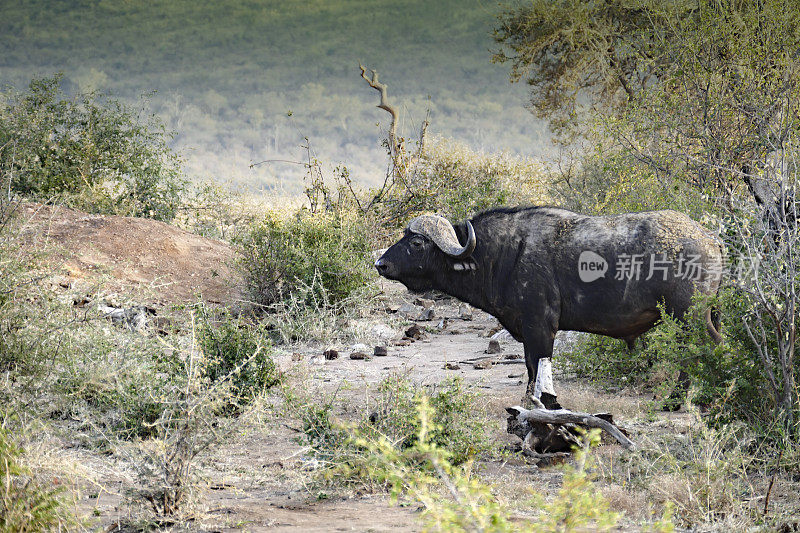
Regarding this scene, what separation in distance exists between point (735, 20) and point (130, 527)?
1142 cm

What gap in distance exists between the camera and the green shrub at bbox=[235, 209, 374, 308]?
10961mm

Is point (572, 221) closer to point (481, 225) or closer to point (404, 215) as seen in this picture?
point (481, 225)

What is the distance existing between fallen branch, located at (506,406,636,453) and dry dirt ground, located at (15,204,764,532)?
6.2 inches

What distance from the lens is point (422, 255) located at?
25.4ft

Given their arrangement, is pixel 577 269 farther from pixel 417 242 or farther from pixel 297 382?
pixel 297 382

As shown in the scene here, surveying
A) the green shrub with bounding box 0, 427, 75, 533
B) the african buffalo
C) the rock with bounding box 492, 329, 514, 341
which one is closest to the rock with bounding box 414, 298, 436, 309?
the rock with bounding box 492, 329, 514, 341

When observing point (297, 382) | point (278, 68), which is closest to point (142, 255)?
point (297, 382)

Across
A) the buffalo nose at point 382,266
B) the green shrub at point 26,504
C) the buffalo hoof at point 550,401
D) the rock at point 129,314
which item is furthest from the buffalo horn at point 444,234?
the green shrub at point 26,504

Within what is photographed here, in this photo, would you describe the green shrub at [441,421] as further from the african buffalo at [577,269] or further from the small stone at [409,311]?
the small stone at [409,311]

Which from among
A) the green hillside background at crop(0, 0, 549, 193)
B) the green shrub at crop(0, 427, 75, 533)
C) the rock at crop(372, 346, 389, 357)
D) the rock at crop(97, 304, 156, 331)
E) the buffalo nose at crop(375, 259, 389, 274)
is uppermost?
the green hillside background at crop(0, 0, 549, 193)

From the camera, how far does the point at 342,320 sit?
10.9 meters

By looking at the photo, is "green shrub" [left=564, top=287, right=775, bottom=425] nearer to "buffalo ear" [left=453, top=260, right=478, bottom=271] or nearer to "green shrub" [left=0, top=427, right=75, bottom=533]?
"buffalo ear" [left=453, top=260, right=478, bottom=271]

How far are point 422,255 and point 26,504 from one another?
4.60 metres

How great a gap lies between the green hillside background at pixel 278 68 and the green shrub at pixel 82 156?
2798 centimetres
